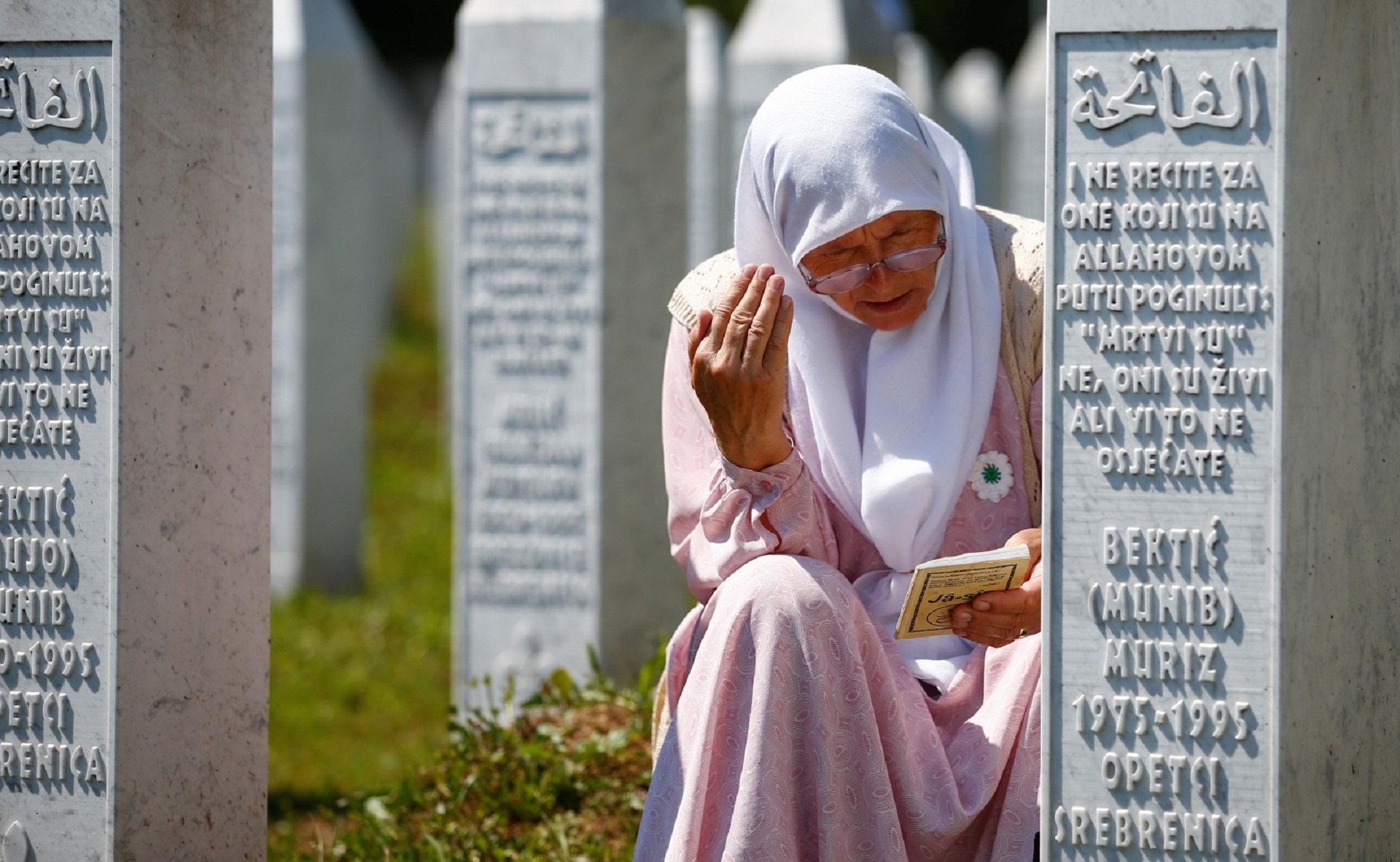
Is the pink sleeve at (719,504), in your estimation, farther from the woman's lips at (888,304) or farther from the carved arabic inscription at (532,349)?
the carved arabic inscription at (532,349)

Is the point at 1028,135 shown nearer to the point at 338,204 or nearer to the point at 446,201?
→ the point at 338,204

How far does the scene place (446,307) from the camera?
51.9 ft

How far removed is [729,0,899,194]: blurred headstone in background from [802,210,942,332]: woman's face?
4912 mm

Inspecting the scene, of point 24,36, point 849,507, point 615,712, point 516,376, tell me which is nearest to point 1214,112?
point 849,507

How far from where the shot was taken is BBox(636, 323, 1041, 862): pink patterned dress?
3.00 metres

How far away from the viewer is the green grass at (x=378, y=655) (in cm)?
626

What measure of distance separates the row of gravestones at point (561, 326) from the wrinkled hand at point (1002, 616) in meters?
2.86

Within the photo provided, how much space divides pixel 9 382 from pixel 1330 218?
8.09 ft

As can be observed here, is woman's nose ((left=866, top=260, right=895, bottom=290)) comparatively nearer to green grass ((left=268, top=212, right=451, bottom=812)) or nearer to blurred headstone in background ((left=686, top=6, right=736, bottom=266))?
green grass ((left=268, top=212, right=451, bottom=812))

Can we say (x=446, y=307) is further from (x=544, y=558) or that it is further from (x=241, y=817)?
(x=241, y=817)

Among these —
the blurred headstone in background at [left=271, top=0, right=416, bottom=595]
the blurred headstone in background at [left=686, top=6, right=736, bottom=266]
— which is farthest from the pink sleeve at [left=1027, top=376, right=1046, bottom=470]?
the blurred headstone in background at [left=271, top=0, right=416, bottom=595]

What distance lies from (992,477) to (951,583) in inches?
16.3

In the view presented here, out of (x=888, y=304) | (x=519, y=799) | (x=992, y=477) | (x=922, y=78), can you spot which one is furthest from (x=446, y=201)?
(x=992, y=477)

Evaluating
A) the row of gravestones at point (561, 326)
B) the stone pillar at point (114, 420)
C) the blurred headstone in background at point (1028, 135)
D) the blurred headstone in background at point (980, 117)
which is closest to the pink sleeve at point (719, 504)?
the stone pillar at point (114, 420)
